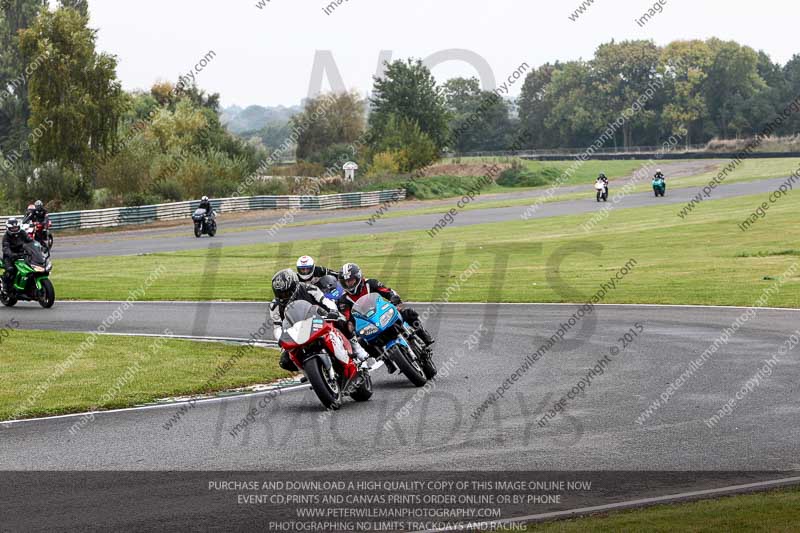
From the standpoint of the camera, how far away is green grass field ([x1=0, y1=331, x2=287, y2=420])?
531 inches

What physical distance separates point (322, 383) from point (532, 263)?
21.0 meters

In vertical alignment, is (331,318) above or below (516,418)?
above

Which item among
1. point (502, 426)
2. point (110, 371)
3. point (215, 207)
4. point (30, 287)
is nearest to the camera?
point (502, 426)

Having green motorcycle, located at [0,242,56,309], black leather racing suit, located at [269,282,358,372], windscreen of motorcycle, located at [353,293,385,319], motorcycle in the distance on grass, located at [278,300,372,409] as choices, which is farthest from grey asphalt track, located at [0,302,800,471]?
green motorcycle, located at [0,242,56,309]

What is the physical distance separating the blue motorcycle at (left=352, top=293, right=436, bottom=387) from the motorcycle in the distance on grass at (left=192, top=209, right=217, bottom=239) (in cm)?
3408

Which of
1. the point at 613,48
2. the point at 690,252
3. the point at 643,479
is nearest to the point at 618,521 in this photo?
the point at 643,479

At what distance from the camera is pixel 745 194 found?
5891 cm

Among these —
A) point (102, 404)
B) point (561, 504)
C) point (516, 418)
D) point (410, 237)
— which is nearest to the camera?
point (561, 504)

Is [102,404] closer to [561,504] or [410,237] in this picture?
[561,504]

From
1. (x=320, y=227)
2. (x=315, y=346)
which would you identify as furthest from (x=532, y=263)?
(x=315, y=346)

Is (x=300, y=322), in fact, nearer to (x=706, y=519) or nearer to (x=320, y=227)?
(x=706, y=519)

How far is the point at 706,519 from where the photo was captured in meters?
7.11

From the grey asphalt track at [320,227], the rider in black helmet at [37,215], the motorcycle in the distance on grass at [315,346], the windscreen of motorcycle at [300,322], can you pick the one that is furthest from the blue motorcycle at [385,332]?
the grey asphalt track at [320,227]

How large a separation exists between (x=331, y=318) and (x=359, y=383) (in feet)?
2.99
